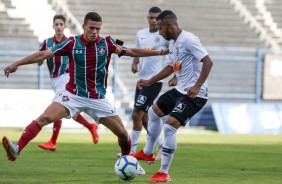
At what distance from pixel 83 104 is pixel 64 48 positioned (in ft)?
2.48

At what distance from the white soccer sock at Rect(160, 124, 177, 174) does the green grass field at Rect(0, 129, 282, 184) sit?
21 centimetres

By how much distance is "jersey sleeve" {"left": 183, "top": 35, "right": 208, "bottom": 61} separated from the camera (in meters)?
10.5

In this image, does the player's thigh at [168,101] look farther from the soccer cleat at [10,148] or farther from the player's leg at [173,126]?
the soccer cleat at [10,148]

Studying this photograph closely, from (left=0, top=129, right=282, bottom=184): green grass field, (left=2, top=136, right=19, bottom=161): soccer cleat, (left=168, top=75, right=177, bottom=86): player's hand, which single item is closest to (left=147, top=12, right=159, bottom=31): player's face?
(left=168, top=75, right=177, bottom=86): player's hand

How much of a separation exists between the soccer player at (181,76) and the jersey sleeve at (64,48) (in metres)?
1.13

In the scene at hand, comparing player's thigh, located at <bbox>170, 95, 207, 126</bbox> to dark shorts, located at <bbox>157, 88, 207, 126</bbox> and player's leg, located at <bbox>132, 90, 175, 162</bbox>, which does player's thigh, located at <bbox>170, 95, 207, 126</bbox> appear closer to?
dark shorts, located at <bbox>157, 88, 207, 126</bbox>

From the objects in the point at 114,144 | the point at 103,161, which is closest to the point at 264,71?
the point at 114,144

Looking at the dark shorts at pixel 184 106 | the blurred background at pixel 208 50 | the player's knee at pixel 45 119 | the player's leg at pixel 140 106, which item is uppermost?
the dark shorts at pixel 184 106

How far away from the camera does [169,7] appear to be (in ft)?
103

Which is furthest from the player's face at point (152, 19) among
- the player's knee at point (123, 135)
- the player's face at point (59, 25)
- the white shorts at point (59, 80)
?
the player's knee at point (123, 135)

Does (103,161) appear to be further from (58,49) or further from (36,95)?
(36,95)

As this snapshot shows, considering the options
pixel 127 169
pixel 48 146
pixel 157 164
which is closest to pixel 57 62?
pixel 48 146

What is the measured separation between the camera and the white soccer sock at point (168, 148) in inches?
406

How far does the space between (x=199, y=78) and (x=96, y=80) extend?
1.38 metres
